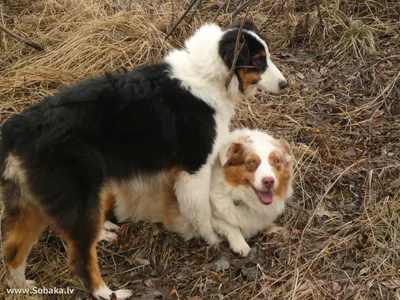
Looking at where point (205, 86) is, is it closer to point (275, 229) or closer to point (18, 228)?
point (275, 229)

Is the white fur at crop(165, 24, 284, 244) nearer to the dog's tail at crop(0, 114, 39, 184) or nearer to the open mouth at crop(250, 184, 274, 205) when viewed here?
the open mouth at crop(250, 184, 274, 205)

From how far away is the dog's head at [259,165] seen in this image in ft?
12.7

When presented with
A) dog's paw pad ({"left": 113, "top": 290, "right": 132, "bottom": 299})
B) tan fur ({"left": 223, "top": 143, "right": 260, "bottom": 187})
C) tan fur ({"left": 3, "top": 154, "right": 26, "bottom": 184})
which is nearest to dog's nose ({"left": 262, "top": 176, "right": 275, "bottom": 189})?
tan fur ({"left": 223, "top": 143, "right": 260, "bottom": 187})

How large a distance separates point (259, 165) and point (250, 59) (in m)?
0.85

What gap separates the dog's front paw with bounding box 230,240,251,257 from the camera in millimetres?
4031

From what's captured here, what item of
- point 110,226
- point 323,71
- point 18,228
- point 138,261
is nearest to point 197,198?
point 138,261

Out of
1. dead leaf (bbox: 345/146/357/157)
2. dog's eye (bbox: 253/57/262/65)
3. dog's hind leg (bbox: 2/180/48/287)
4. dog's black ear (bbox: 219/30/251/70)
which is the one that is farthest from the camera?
dead leaf (bbox: 345/146/357/157)

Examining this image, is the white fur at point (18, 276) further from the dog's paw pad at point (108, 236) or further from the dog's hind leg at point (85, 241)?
the dog's paw pad at point (108, 236)

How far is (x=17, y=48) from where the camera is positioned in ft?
20.0

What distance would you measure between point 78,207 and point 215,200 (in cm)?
133

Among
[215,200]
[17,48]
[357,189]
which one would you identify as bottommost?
[357,189]

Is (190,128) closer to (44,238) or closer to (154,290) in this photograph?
(154,290)

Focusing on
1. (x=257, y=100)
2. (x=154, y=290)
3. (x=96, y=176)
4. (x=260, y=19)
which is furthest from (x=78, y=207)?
(x=260, y=19)

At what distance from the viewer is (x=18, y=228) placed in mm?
3396
